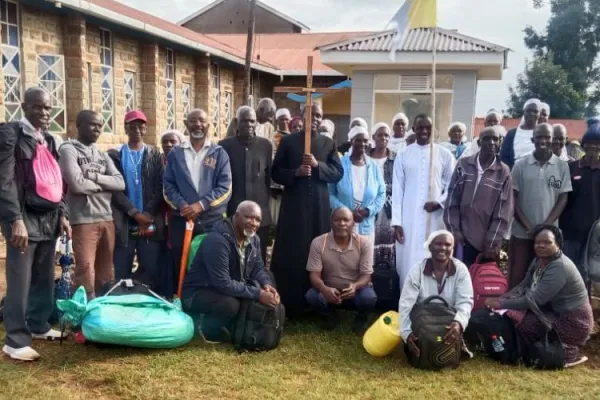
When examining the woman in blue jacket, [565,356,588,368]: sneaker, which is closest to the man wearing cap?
the woman in blue jacket

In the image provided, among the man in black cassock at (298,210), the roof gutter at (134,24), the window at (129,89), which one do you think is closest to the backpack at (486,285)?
the man in black cassock at (298,210)

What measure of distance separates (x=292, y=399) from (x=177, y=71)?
1120 cm

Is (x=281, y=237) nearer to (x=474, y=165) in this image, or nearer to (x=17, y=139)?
(x=474, y=165)

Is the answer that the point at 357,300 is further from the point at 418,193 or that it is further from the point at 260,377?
the point at 260,377

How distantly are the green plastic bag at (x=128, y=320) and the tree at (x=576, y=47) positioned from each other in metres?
28.8

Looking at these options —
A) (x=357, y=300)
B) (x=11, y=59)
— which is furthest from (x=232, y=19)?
(x=357, y=300)

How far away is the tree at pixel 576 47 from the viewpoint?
29625 mm

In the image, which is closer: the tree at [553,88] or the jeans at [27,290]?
the jeans at [27,290]

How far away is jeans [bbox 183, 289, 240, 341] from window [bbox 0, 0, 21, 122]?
5.36 m

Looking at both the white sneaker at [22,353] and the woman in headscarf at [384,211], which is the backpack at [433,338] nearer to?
the woman in headscarf at [384,211]

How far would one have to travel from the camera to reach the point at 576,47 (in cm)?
3025

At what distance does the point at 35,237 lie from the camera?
4.02 meters

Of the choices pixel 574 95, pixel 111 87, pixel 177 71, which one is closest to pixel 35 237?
pixel 111 87

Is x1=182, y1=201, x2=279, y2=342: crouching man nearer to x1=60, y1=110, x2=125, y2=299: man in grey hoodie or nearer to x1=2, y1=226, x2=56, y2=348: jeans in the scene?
x1=60, y1=110, x2=125, y2=299: man in grey hoodie
